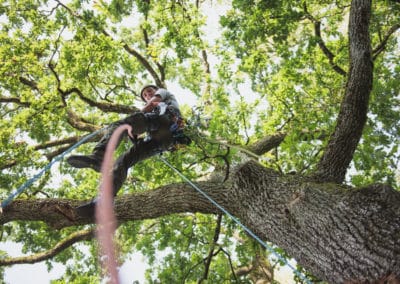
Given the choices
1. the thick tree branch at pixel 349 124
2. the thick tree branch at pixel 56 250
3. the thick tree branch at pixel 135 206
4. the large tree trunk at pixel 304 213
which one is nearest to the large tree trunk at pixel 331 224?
the large tree trunk at pixel 304 213

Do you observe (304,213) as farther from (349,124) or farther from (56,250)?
(56,250)

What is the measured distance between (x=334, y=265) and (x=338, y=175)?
4.54ft

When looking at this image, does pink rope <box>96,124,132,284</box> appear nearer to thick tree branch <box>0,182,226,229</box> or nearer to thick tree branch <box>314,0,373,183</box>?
thick tree branch <box>0,182,226,229</box>

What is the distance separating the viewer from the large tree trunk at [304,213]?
87.4 inches

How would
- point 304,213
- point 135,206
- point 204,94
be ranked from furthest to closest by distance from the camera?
point 204,94 < point 135,206 < point 304,213

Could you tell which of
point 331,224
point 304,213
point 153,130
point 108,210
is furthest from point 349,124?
point 108,210

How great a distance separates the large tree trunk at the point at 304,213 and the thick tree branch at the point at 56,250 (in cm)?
226

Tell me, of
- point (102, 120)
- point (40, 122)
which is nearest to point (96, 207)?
point (40, 122)

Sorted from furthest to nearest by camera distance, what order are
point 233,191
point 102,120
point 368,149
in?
point 102,120 → point 368,149 → point 233,191

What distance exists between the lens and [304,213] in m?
2.79

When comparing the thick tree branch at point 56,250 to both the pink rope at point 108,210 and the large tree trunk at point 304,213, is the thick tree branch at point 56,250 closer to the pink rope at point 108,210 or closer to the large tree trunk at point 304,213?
the large tree trunk at point 304,213

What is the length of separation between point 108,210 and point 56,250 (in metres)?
4.59

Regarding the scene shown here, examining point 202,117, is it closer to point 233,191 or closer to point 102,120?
point 233,191

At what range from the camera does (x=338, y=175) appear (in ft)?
11.7
